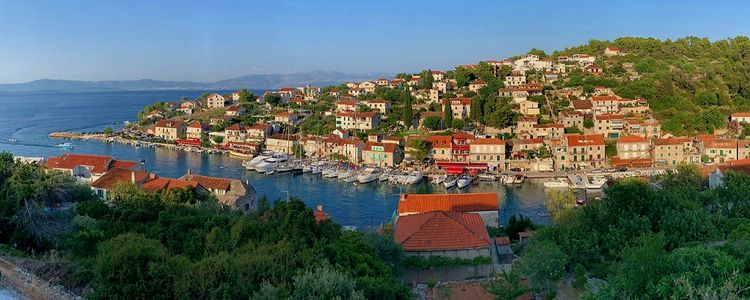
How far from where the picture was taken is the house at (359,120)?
3278 cm

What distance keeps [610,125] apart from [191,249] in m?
24.3

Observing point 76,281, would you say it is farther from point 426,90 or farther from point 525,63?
point 525,63

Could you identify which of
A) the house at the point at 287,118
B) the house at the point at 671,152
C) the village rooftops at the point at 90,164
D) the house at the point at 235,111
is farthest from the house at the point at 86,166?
the house at the point at 671,152

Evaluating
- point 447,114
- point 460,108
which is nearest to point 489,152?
point 447,114

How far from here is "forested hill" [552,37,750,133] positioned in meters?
30.8

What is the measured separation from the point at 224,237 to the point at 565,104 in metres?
27.8

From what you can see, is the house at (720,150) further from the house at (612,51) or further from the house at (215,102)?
the house at (215,102)

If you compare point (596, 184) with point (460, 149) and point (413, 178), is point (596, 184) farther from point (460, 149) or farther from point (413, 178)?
point (413, 178)

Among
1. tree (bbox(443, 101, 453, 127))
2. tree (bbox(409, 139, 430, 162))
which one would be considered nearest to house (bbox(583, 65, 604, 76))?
tree (bbox(443, 101, 453, 127))

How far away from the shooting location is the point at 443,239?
997 centimetres

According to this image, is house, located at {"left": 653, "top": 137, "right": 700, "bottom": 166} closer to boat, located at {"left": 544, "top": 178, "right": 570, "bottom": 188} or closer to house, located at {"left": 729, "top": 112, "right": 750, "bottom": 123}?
boat, located at {"left": 544, "top": 178, "right": 570, "bottom": 188}

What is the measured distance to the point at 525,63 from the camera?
140 feet

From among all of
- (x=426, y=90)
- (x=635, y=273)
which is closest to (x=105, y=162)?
(x=635, y=273)

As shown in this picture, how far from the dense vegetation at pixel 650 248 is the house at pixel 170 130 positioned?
29.2m
